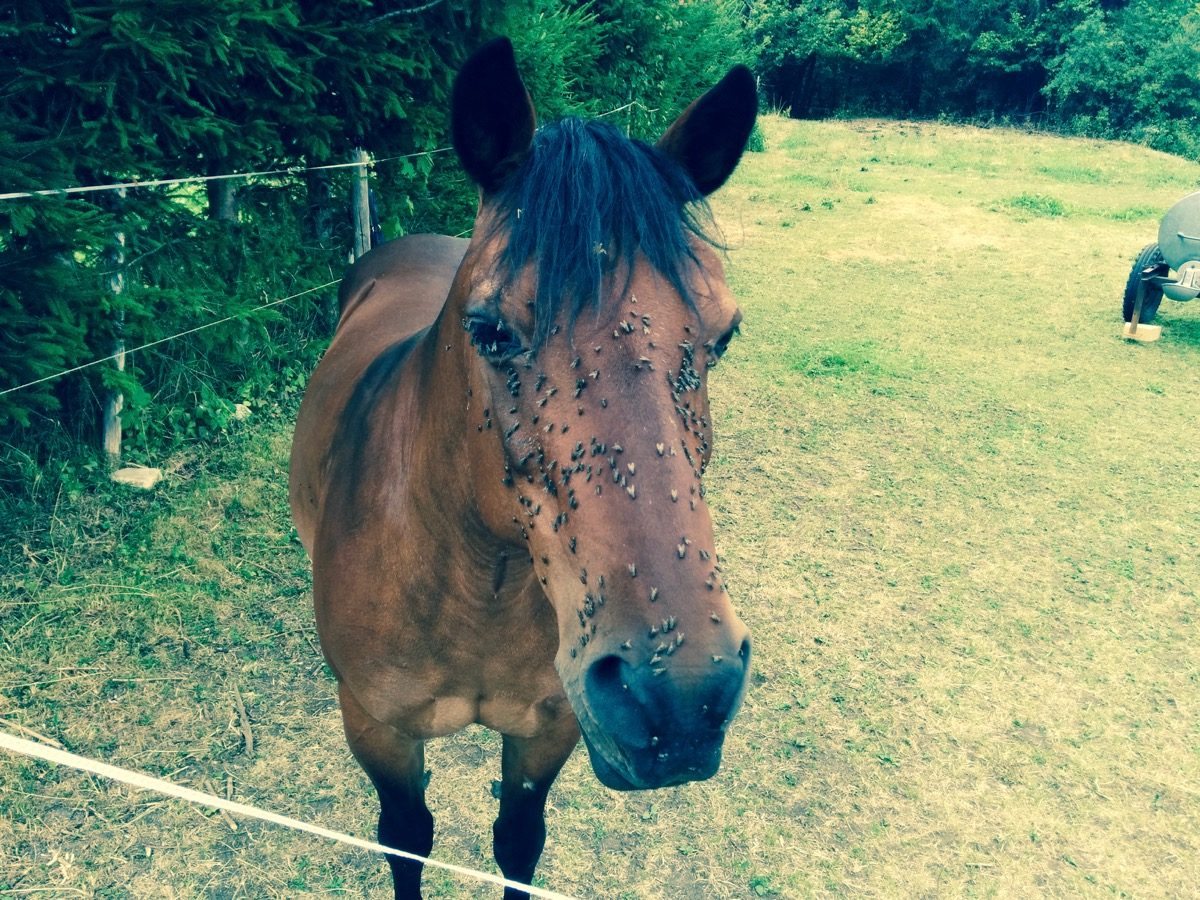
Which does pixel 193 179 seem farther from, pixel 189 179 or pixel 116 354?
pixel 116 354

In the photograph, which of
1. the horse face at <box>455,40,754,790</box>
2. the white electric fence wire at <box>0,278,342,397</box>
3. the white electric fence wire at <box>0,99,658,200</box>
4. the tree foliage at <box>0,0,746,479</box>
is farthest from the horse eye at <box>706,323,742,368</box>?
the white electric fence wire at <box>0,278,342,397</box>

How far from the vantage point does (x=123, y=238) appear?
443cm

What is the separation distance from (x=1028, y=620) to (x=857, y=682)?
48.2 inches

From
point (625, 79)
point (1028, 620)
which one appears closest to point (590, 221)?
point (1028, 620)

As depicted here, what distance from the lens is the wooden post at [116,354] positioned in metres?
4.31

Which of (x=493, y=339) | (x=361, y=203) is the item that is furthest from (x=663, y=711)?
(x=361, y=203)

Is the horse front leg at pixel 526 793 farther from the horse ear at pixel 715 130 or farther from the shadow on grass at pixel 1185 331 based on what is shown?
the shadow on grass at pixel 1185 331

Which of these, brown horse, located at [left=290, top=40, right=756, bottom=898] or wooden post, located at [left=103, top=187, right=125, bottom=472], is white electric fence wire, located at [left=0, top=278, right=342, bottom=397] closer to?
wooden post, located at [left=103, top=187, right=125, bottom=472]

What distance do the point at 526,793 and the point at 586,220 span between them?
6.07 ft

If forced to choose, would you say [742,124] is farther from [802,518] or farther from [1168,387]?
[1168,387]

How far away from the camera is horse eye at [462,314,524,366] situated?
4.89 feet

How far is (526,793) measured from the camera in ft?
8.11

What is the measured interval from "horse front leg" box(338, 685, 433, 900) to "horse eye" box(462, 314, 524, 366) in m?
1.31

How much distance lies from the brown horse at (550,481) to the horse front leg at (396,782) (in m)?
0.01
